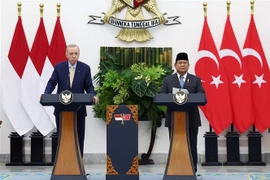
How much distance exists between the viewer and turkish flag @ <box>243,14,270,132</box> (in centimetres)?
736

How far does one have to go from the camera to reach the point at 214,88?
7367 mm

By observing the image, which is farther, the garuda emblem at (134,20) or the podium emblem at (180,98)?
the garuda emblem at (134,20)

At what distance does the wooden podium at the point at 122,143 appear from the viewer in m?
5.30

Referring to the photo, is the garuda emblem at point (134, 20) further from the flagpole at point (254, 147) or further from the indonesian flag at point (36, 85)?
the flagpole at point (254, 147)

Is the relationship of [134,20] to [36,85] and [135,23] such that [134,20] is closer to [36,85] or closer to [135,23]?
[135,23]

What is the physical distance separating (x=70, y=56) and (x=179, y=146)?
1487 millimetres

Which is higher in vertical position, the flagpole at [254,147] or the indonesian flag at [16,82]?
the indonesian flag at [16,82]

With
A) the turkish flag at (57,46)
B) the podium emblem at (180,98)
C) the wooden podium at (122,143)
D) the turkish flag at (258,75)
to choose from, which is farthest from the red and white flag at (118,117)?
the turkish flag at (258,75)

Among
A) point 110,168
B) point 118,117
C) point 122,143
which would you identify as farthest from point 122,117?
point 110,168

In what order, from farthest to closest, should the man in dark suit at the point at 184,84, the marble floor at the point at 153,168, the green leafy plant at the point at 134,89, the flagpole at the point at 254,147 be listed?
1. the flagpole at the point at 254,147
2. the green leafy plant at the point at 134,89
3. the marble floor at the point at 153,168
4. the man in dark suit at the point at 184,84

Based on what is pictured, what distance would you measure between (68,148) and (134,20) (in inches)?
116

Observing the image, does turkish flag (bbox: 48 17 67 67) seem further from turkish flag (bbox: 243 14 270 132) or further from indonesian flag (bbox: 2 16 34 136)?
turkish flag (bbox: 243 14 270 132)

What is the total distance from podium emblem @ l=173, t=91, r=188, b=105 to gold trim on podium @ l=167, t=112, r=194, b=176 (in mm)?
242

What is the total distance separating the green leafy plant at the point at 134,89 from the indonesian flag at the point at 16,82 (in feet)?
3.62
